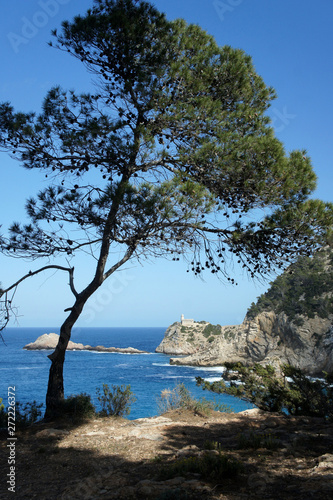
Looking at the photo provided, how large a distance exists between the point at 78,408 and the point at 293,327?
3468 cm

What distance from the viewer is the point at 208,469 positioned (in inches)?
155

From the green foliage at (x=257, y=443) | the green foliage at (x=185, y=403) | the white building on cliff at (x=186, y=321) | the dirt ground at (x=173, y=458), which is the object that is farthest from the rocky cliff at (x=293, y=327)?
the green foliage at (x=257, y=443)

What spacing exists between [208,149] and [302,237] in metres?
2.51

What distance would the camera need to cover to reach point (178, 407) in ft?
28.9

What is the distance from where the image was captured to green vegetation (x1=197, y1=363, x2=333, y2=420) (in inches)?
286

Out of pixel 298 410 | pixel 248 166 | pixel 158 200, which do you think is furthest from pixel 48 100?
pixel 298 410

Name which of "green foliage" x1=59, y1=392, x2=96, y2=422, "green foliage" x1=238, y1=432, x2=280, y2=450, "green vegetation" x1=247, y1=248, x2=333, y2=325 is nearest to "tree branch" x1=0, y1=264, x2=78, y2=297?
"green foliage" x1=59, y1=392, x2=96, y2=422

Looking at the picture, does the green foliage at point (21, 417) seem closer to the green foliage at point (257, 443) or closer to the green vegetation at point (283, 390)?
the green vegetation at point (283, 390)

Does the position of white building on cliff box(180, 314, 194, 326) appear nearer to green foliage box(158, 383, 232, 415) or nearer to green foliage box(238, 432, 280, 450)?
green foliage box(158, 383, 232, 415)

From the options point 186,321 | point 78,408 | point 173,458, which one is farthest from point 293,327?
point 186,321

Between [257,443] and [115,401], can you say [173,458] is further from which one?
[115,401]

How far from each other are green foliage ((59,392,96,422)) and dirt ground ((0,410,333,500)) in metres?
0.26

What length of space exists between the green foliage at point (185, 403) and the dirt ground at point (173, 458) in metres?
0.34

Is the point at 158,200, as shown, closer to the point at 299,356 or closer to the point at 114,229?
the point at 114,229
